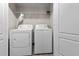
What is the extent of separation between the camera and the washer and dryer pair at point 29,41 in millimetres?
1758

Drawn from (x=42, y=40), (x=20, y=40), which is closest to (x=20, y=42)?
(x=20, y=40)

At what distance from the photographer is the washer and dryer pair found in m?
1.76

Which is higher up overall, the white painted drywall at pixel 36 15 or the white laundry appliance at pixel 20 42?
the white painted drywall at pixel 36 15

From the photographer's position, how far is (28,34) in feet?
6.00

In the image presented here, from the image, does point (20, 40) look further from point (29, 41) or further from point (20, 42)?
point (29, 41)

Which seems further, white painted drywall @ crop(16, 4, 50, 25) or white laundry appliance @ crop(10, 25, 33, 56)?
white painted drywall @ crop(16, 4, 50, 25)

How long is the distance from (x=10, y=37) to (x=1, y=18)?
0.85 m

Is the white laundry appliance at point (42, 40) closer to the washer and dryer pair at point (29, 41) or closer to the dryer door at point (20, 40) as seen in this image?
the washer and dryer pair at point (29, 41)

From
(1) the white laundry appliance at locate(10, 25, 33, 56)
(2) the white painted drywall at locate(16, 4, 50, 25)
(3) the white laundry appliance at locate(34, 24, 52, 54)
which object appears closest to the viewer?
(1) the white laundry appliance at locate(10, 25, 33, 56)

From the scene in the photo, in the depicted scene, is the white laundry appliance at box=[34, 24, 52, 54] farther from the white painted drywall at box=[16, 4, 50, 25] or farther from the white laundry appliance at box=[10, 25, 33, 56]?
the white painted drywall at box=[16, 4, 50, 25]

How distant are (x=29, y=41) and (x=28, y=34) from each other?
152 mm

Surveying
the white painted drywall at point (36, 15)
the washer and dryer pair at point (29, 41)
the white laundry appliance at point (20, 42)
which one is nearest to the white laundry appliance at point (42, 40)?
the washer and dryer pair at point (29, 41)

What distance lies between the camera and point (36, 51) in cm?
184

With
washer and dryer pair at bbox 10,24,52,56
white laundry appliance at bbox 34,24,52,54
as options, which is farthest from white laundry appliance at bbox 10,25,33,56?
white laundry appliance at bbox 34,24,52,54
